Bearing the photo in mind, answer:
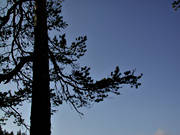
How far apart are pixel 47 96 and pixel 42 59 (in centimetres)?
108

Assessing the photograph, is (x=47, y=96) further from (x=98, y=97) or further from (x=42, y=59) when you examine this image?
(x=98, y=97)

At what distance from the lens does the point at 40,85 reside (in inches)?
168

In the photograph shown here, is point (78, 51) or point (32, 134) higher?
point (78, 51)

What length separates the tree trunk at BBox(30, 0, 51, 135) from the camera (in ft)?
12.8

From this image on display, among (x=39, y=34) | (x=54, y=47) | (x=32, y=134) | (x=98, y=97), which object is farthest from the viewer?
(x=54, y=47)

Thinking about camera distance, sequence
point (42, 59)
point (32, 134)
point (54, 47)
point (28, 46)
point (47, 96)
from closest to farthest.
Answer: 1. point (32, 134)
2. point (47, 96)
3. point (42, 59)
4. point (54, 47)
5. point (28, 46)

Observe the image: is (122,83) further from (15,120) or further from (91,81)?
(15,120)

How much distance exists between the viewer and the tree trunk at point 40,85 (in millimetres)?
3896

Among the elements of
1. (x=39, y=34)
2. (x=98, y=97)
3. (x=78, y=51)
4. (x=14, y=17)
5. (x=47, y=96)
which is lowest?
(x=47, y=96)

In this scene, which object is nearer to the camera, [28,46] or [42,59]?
[42,59]

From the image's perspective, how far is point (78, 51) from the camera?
7168 mm

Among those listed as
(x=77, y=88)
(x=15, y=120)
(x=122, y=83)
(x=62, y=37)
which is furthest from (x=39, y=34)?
(x=15, y=120)

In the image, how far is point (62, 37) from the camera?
645 cm

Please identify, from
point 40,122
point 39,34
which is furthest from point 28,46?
point 40,122
